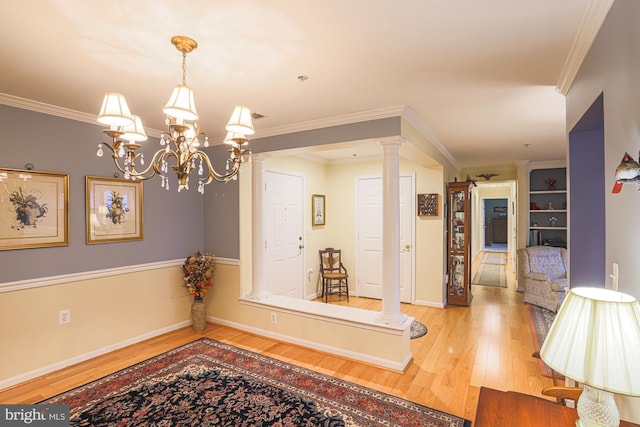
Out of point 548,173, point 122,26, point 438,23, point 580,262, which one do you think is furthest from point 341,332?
point 548,173

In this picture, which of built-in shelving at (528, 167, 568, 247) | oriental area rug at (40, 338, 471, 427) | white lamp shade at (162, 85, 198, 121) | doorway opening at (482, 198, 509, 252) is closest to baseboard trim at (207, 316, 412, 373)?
oriental area rug at (40, 338, 471, 427)

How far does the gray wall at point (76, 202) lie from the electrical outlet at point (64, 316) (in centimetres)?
38

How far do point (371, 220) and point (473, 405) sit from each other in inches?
135

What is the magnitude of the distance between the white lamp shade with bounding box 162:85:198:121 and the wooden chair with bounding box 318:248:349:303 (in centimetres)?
413

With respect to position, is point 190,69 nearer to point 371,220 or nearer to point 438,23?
point 438,23

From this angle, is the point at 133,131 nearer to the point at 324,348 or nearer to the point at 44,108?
the point at 44,108

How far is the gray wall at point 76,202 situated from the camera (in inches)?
110

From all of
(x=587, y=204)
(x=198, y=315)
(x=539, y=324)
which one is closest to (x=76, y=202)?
(x=198, y=315)

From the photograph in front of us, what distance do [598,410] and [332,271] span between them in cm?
481

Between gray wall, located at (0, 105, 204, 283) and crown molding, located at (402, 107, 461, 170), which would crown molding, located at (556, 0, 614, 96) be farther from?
gray wall, located at (0, 105, 204, 283)

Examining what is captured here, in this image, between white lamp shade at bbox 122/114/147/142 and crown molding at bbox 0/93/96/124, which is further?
crown molding at bbox 0/93/96/124

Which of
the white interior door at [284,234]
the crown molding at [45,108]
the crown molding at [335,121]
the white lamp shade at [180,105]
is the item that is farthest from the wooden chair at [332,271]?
the white lamp shade at [180,105]

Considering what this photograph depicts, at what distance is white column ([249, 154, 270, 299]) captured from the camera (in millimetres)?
3967

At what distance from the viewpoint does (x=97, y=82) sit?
242cm
